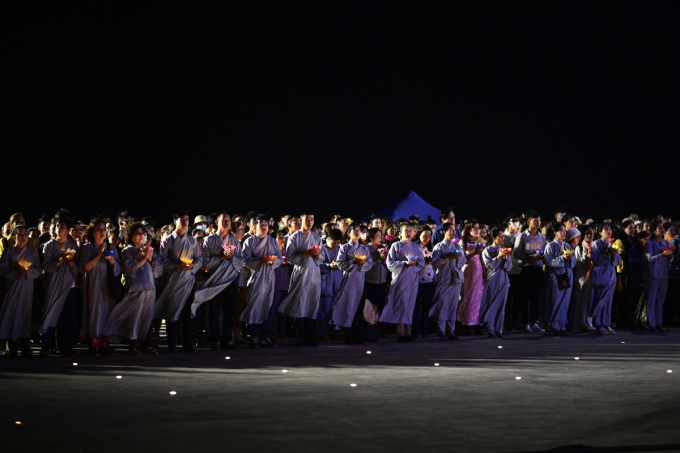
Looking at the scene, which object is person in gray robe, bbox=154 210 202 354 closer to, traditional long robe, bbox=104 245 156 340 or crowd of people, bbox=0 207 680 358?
crowd of people, bbox=0 207 680 358

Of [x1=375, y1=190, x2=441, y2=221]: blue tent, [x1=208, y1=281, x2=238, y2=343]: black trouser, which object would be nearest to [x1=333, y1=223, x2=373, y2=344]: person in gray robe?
[x1=208, y1=281, x2=238, y2=343]: black trouser

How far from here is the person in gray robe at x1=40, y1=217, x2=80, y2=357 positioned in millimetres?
9633

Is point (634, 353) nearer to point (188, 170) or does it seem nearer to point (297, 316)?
point (297, 316)

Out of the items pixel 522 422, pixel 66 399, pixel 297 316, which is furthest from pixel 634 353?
pixel 66 399

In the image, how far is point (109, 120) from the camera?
22328 millimetres

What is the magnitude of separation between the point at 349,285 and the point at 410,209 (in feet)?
30.9

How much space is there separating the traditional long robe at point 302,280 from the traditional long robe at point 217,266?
33.0 inches

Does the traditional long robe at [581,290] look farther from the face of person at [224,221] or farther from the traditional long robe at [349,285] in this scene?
the face of person at [224,221]

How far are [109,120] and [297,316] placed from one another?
43.1 ft

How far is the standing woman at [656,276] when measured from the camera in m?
13.2

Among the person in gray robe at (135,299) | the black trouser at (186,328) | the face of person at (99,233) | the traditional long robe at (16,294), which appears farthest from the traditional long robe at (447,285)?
the traditional long robe at (16,294)

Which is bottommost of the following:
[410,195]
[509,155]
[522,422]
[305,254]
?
[522,422]

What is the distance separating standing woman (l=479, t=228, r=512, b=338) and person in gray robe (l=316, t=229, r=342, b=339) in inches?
89.8

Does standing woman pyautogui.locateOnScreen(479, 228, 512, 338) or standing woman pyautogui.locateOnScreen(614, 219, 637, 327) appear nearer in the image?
standing woman pyautogui.locateOnScreen(479, 228, 512, 338)
